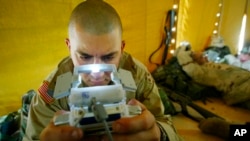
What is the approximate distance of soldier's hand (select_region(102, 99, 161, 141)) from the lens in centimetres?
44

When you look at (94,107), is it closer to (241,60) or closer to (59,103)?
(59,103)

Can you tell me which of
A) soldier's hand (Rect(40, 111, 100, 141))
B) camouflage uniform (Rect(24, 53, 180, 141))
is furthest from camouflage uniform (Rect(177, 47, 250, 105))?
soldier's hand (Rect(40, 111, 100, 141))

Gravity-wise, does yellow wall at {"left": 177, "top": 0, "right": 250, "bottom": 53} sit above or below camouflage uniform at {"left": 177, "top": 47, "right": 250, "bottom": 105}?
above

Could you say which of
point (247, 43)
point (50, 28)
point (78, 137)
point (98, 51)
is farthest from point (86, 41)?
point (247, 43)

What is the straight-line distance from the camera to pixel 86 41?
73cm

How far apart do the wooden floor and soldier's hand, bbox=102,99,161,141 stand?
3.10ft

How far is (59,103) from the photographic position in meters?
0.85

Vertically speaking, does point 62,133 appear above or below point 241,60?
above

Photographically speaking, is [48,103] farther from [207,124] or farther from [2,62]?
[207,124]

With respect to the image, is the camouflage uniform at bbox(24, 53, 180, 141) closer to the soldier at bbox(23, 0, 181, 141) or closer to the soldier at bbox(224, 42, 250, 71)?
the soldier at bbox(23, 0, 181, 141)

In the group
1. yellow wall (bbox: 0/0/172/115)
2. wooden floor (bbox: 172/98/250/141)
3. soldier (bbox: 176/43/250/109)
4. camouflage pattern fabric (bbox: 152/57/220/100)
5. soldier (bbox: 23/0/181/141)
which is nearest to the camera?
soldier (bbox: 23/0/181/141)

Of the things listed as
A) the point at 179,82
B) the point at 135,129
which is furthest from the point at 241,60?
the point at 135,129

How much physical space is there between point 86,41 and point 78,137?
0.38m

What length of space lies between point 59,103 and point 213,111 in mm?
1246
